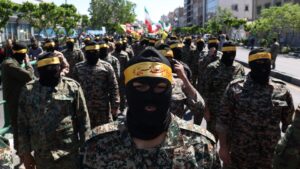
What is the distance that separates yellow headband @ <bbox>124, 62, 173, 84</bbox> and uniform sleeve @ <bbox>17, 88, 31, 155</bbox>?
2.19 m

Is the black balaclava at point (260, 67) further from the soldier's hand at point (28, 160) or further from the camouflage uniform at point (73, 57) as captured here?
the camouflage uniform at point (73, 57)

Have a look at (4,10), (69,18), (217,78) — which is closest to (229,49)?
(217,78)

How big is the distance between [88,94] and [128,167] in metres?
3.83

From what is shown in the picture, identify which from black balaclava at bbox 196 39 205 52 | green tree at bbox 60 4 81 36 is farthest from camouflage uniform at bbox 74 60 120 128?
green tree at bbox 60 4 81 36

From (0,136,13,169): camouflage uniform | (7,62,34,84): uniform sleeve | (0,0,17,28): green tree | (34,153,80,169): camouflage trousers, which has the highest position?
A: (0,0,17,28): green tree

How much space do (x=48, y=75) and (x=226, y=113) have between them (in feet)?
6.07

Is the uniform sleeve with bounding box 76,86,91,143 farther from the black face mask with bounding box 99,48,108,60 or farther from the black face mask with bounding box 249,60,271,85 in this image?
the black face mask with bounding box 99,48,108,60

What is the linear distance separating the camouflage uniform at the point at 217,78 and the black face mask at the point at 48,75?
2.61m

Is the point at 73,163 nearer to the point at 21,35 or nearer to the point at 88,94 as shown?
the point at 88,94

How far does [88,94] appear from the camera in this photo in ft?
19.6

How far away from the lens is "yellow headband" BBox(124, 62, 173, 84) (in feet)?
7.36

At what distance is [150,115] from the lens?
2264 mm

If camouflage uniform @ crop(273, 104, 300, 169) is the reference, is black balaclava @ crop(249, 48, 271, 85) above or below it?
above

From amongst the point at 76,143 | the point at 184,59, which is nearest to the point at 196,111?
the point at 76,143
